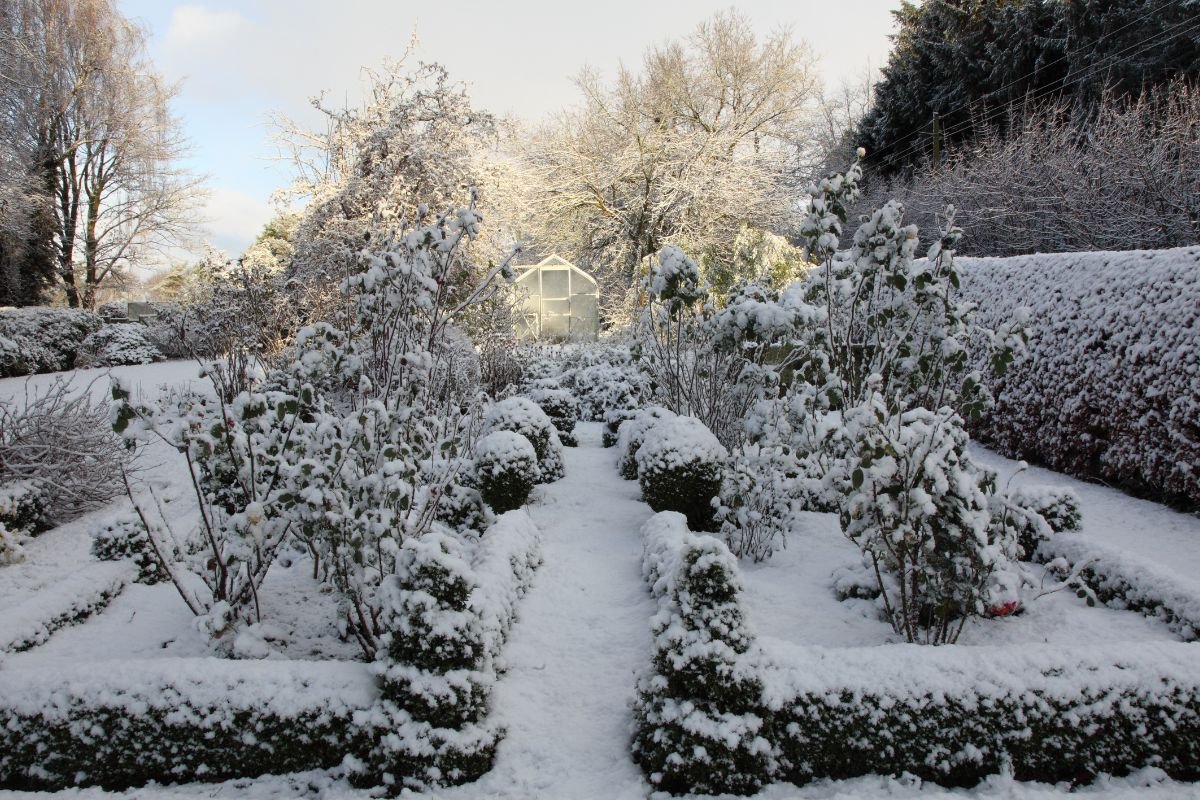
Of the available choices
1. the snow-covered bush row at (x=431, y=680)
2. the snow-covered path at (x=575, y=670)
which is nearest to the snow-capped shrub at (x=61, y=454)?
the snow-covered path at (x=575, y=670)

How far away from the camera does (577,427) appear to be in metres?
9.38

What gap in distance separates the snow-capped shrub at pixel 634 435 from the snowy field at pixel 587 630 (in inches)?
27.6

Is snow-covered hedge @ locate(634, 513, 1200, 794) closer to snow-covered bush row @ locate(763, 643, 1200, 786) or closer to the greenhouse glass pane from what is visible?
snow-covered bush row @ locate(763, 643, 1200, 786)

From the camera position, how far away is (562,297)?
21.2 metres

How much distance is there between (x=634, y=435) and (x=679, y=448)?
1411 mm

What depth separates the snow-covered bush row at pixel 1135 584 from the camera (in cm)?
312

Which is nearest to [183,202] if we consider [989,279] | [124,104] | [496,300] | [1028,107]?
[124,104]

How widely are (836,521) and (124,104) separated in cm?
2591

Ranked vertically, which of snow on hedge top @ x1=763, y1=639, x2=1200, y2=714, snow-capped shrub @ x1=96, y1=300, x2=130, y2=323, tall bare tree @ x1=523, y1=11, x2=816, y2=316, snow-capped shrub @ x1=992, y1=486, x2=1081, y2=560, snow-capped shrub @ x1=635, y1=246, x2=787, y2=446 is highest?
tall bare tree @ x1=523, y1=11, x2=816, y2=316

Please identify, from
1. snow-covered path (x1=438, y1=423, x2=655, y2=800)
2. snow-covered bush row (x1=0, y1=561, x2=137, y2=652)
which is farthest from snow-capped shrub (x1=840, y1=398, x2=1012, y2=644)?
snow-covered bush row (x1=0, y1=561, x2=137, y2=652)

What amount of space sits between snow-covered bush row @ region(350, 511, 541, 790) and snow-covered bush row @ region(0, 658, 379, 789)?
126mm

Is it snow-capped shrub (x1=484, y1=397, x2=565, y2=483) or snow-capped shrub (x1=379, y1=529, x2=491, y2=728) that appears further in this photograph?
snow-capped shrub (x1=484, y1=397, x2=565, y2=483)

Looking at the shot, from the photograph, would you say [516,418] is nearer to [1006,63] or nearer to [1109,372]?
[1109,372]

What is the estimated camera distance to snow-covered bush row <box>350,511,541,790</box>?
2.27 metres
